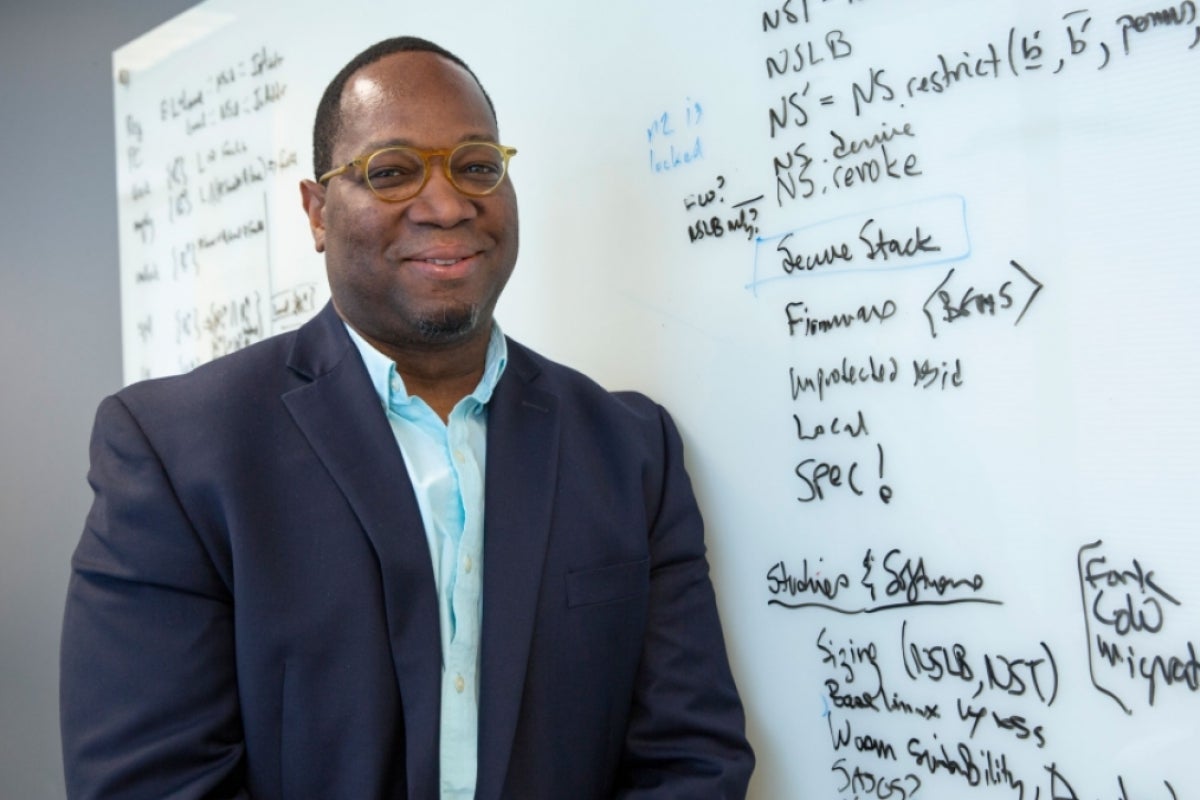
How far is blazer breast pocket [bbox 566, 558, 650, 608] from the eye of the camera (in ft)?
3.52

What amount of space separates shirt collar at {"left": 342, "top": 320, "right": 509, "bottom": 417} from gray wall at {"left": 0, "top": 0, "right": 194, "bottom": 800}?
136cm

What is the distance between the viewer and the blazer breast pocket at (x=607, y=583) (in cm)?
107

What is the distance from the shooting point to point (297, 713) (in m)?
0.97

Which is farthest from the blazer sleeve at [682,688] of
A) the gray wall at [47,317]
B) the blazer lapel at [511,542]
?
the gray wall at [47,317]

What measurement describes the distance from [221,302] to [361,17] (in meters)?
0.59

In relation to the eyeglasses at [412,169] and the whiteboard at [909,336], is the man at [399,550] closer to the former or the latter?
the eyeglasses at [412,169]

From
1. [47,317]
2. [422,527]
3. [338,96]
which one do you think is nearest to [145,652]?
[422,527]

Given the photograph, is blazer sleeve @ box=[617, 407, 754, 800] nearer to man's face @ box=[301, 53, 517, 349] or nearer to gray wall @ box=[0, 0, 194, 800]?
man's face @ box=[301, 53, 517, 349]

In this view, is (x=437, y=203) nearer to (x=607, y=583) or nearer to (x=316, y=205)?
(x=316, y=205)

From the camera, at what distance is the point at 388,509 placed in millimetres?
1017

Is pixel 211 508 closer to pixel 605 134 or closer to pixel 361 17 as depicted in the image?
pixel 605 134

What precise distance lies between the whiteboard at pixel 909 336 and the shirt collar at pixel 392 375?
19 cm

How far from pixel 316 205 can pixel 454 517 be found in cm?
41

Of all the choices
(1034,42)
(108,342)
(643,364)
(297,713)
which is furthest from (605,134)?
(108,342)
